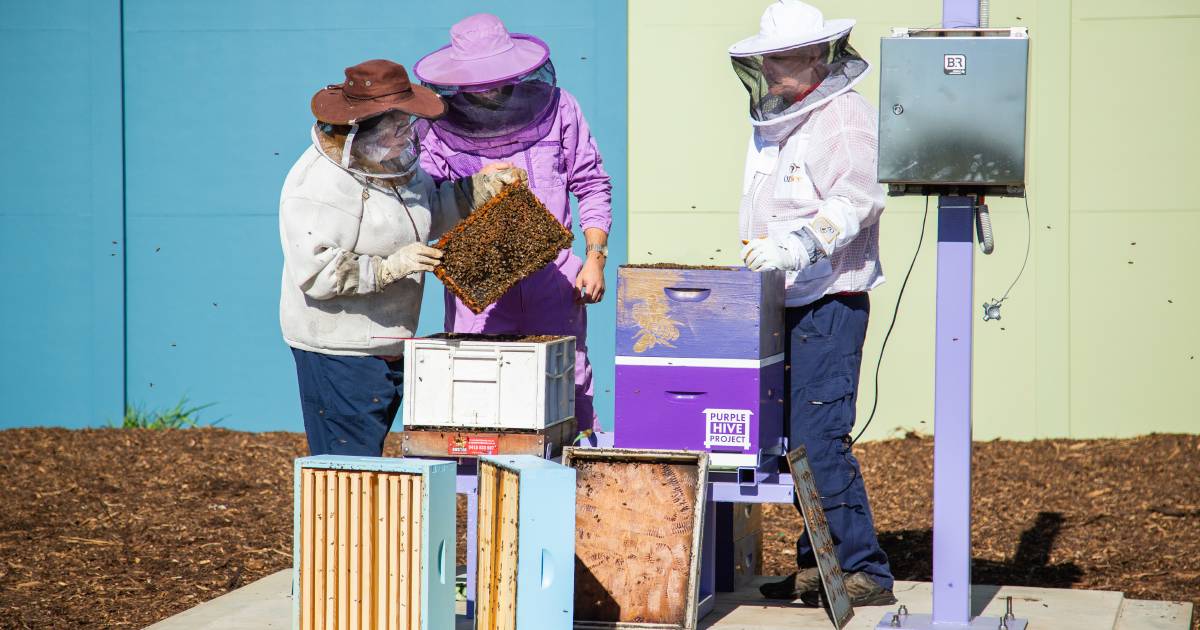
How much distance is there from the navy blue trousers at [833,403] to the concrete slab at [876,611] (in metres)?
0.26

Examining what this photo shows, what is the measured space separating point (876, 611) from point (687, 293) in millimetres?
1113

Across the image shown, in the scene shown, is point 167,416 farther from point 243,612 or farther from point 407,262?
point 407,262

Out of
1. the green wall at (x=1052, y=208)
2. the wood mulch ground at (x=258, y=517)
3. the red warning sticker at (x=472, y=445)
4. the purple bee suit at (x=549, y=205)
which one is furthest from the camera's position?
the green wall at (x=1052, y=208)

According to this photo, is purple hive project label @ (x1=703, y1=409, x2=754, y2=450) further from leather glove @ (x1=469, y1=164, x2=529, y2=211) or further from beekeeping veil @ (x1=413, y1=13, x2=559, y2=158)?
beekeeping veil @ (x1=413, y1=13, x2=559, y2=158)

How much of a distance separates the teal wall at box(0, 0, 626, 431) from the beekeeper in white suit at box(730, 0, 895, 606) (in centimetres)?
311

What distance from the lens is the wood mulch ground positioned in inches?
199

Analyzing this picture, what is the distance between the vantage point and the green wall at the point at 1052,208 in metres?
6.70

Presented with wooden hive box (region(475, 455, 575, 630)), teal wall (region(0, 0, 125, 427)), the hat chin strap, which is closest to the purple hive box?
wooden hive box (region(475, 455, 575, 630))

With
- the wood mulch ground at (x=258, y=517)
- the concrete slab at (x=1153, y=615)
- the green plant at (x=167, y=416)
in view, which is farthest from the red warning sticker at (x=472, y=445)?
the green plant at (x=167, y=416)

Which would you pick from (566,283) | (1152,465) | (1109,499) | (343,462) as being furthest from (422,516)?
(1152,465)

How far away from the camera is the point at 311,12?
7191 mm

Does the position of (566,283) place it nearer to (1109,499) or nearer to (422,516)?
(422,516)

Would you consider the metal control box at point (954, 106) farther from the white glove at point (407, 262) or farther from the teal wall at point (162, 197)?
the teal wall at point (162, 197)

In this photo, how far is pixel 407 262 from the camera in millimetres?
3961
